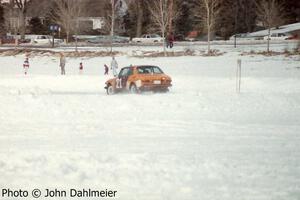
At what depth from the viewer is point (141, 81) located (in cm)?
2220

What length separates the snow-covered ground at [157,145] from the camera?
7.60 metres

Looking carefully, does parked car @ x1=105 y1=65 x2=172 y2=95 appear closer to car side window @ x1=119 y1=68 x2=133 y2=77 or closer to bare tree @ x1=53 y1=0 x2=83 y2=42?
car side window @ x1=119 y1=68 x2=133 y2=77

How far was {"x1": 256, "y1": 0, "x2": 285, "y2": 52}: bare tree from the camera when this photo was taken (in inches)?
2327

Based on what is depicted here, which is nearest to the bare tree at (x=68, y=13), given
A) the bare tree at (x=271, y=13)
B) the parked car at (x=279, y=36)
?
the bare tree at (x=271, y=13)

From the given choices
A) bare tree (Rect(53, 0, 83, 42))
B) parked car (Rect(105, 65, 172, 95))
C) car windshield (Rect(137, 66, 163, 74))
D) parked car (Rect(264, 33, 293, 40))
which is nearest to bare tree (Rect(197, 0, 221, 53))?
parked car (Rect(264, 33, 293, 40))

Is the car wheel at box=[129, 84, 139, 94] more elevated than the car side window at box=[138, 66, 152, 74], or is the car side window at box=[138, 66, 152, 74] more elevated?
the car side window at box=[138, 66, 152, 74]

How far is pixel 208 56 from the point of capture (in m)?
43.8

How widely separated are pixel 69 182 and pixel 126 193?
0.89m

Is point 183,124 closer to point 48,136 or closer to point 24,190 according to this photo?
point 48,136

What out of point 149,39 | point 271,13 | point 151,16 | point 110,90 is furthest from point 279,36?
point 110,90

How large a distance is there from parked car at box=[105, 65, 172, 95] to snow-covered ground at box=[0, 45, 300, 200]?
204cm

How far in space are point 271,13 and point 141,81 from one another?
1588 inches

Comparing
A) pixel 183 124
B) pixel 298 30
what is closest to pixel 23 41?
pixel 298 30

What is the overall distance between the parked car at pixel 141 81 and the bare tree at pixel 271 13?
37418 mm
